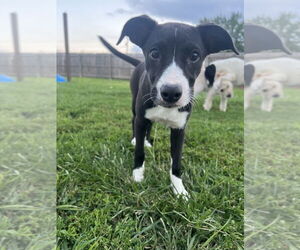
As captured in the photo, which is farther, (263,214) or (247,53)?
(263,214)

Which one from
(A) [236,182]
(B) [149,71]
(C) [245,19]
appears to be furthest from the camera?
(A) [236,182]

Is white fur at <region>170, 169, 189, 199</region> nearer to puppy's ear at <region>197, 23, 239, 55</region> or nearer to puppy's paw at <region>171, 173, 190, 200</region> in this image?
puppy's paw at <region>171, 173, 190, 200</region>

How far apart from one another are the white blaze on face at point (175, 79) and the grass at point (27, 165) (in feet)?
1.46

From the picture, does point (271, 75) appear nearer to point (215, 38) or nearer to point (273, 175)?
point (273, 175)

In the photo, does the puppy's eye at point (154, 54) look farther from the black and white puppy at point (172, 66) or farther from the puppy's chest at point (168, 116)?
the puppy's chest at point (168, 116)

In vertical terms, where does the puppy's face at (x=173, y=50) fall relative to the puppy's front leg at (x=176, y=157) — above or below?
above

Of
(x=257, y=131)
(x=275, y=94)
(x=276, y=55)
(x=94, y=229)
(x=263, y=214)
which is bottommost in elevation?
(x=94, y=229)

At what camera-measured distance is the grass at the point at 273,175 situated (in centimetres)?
86

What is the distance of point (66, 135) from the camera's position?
2291 mm

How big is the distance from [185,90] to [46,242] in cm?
72

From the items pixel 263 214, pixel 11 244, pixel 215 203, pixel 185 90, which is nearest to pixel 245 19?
pixel 185 90

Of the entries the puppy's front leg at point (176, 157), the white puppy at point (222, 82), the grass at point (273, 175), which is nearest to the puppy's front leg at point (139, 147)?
the puppy's front leg at point (176, 157)

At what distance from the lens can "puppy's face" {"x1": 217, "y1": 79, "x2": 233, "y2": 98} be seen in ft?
11.0

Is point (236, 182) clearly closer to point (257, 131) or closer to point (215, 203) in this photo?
point (215, 203)
